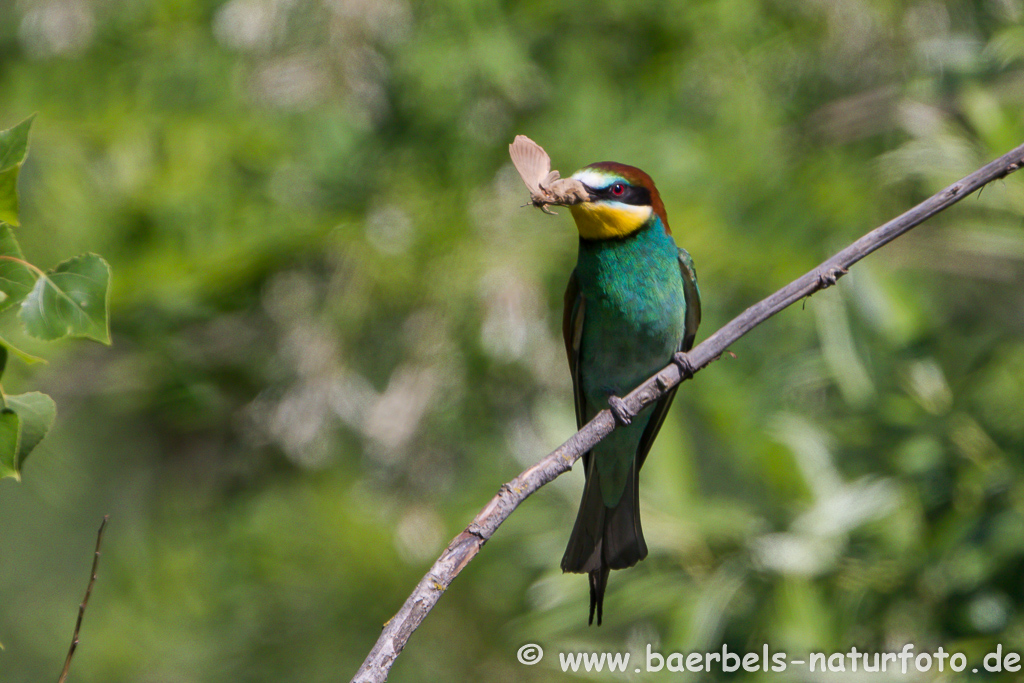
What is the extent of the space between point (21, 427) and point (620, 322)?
3.97 ft

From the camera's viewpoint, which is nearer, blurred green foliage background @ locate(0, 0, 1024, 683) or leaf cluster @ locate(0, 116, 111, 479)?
leaf cluster @ locate(0, 116, 111, 479)

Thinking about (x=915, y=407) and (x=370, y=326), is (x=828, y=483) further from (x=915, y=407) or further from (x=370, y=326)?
(x=370, y=326)

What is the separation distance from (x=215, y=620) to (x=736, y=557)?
2.23 metres

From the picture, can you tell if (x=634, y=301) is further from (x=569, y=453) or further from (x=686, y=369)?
(x=569, y=453)

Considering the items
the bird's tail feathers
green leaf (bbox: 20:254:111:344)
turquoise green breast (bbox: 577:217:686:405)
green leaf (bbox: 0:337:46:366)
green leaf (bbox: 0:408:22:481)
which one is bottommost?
green leaf (bbox: 0:408:22:481)

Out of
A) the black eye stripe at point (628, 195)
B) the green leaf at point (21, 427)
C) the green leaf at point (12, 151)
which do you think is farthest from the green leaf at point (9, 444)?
the black eye stripe at point (628, 195)

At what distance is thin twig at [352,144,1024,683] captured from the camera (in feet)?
2.87

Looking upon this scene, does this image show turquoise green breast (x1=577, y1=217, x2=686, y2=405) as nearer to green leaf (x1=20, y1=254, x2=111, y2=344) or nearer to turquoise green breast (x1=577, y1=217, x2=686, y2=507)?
turquoise green breast (x1=577, y1=217, x2=686, y2=507)

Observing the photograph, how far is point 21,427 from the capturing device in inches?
30.7

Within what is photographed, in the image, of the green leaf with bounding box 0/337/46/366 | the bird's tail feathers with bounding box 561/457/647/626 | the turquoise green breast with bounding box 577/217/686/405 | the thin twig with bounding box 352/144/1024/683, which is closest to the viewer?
the green leaf with bounding box 0/337/46/366

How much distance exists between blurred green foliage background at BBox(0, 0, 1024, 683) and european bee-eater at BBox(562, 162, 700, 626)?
0.63 m

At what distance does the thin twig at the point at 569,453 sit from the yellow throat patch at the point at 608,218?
491 millimetres

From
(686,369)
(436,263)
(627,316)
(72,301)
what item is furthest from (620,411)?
(436,263)

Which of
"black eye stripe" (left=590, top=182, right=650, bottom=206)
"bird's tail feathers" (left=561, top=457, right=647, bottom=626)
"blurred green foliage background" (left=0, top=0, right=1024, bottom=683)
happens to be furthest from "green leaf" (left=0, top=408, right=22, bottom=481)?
"blurred green foliage background" (left=0, top=0, right=1024, bottom=683)
